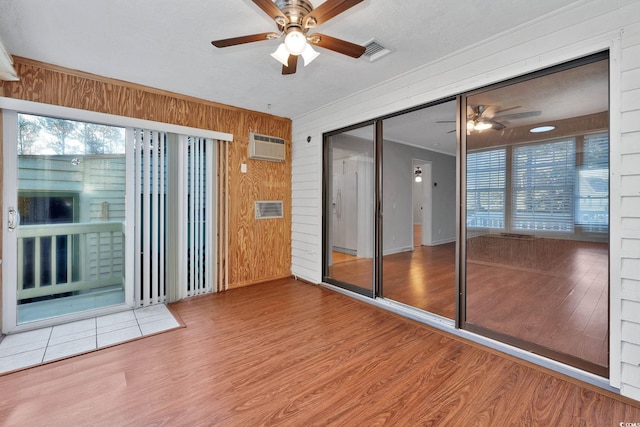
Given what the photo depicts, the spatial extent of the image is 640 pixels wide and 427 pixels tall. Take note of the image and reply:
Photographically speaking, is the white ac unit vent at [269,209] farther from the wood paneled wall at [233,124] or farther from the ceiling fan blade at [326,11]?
the ceiling fan blade at [326,11]

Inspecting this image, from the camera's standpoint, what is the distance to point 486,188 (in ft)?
8.20

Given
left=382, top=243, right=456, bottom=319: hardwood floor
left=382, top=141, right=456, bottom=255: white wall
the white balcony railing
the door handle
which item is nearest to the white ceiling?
the door handle

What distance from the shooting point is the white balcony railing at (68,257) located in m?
2.78

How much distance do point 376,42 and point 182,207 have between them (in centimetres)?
293

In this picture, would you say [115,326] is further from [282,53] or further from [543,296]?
[543,296]

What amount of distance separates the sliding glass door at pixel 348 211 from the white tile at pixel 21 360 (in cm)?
304

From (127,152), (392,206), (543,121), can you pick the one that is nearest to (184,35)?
(127,152)

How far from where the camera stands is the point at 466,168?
2.60m

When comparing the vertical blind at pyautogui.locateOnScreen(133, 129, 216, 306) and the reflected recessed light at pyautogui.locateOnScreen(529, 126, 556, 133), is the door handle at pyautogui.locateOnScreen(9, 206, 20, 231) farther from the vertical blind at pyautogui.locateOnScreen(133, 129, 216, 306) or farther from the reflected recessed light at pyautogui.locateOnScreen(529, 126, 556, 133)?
the reflected recessed light at pyautogui.locateOnScreen(529, 126, 556, 133)

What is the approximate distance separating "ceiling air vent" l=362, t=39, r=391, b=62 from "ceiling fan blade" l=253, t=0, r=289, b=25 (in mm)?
977

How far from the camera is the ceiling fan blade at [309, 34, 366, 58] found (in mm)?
1923

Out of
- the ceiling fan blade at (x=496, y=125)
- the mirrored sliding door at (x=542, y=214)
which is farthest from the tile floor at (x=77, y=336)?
the ceiling fan blade at (x=496, y=125)

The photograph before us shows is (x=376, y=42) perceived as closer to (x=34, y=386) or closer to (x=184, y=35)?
(x=184, y=35)

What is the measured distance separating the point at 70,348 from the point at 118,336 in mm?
335
